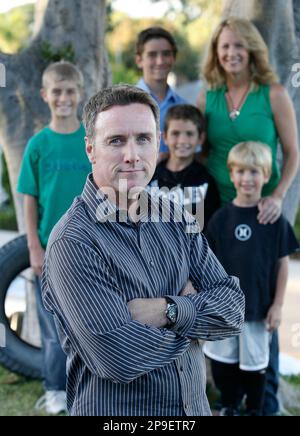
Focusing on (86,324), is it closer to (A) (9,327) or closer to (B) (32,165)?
(B) (32,165)

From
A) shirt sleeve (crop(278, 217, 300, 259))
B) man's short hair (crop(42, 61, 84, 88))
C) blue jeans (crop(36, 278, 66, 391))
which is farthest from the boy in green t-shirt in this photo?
shirt sleeve (crop(278, 217, 300, 259))

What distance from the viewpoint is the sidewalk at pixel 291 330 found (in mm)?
5035

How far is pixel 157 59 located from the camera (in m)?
4.01

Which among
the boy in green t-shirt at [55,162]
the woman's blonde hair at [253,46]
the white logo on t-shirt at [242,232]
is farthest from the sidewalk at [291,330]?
the woman's blonde hair at [253,46]

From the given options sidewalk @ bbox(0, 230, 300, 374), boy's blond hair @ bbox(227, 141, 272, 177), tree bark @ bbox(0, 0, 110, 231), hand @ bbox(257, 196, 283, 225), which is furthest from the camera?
sidewalk @ bbox(0, 230, 300, 374)

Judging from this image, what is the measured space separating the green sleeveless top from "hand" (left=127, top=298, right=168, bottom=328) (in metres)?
1.90

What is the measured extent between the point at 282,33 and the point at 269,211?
1.23 m

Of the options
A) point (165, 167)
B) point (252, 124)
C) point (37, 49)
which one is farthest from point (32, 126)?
point (252, 124)

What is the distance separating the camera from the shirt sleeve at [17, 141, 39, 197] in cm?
382

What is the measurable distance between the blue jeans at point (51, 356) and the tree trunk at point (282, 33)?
1.56 metres

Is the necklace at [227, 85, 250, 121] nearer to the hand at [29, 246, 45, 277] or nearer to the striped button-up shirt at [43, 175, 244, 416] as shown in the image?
the hand at [29, 246, 45, 277]

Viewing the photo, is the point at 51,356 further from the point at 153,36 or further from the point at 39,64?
the point at 153,36

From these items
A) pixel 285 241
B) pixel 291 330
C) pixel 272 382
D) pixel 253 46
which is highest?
pixel 253 46

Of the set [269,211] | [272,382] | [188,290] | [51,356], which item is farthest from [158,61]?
[188,290]
